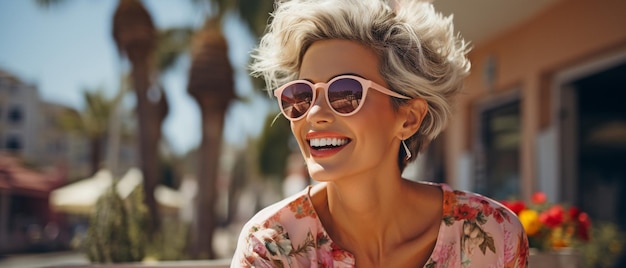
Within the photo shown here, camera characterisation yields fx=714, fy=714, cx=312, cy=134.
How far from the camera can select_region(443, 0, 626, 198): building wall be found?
6559 mm

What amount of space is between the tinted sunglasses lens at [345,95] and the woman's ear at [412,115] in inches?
7.8

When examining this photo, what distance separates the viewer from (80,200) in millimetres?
21562

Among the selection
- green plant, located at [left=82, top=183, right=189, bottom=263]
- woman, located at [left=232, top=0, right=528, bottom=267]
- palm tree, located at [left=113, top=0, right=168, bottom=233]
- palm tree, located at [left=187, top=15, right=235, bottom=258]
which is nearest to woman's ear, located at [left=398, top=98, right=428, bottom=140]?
woman, located at [left=232, top=0, right=528, bottom=267]

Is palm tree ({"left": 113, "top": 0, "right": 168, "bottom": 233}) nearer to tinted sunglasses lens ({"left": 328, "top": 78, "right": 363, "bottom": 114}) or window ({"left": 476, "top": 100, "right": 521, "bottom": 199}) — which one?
window ({"left": 476, "top": 100, "right": 521, "bottom": 199})

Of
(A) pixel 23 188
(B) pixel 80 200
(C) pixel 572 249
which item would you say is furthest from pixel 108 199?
(A) pixel 23 188

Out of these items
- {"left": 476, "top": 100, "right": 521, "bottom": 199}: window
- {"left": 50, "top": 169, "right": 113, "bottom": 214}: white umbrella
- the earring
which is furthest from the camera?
{"left": 50, "top": 169, "right": 113, "bottom": 214}: white umbrella

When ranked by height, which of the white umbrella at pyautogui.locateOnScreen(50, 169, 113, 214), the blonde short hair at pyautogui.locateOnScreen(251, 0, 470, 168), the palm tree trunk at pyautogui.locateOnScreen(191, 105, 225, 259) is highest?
the blonde short hair at pyautogui.locateOnScreen(251, 0, 470, 168)

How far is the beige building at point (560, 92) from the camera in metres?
6.88

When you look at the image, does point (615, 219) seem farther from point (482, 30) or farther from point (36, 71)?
point (36, 71)

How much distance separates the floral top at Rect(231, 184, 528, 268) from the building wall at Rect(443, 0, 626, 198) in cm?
464

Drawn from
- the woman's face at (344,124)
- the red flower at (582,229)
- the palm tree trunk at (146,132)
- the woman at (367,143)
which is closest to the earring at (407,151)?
the woman at (367,143)

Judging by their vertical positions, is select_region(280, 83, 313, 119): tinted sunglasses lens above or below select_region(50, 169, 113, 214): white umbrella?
above

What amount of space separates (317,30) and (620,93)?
19.6ft

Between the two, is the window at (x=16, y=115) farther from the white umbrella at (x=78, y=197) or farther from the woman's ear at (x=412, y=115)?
the woman's ear at (x=412, y=115)
